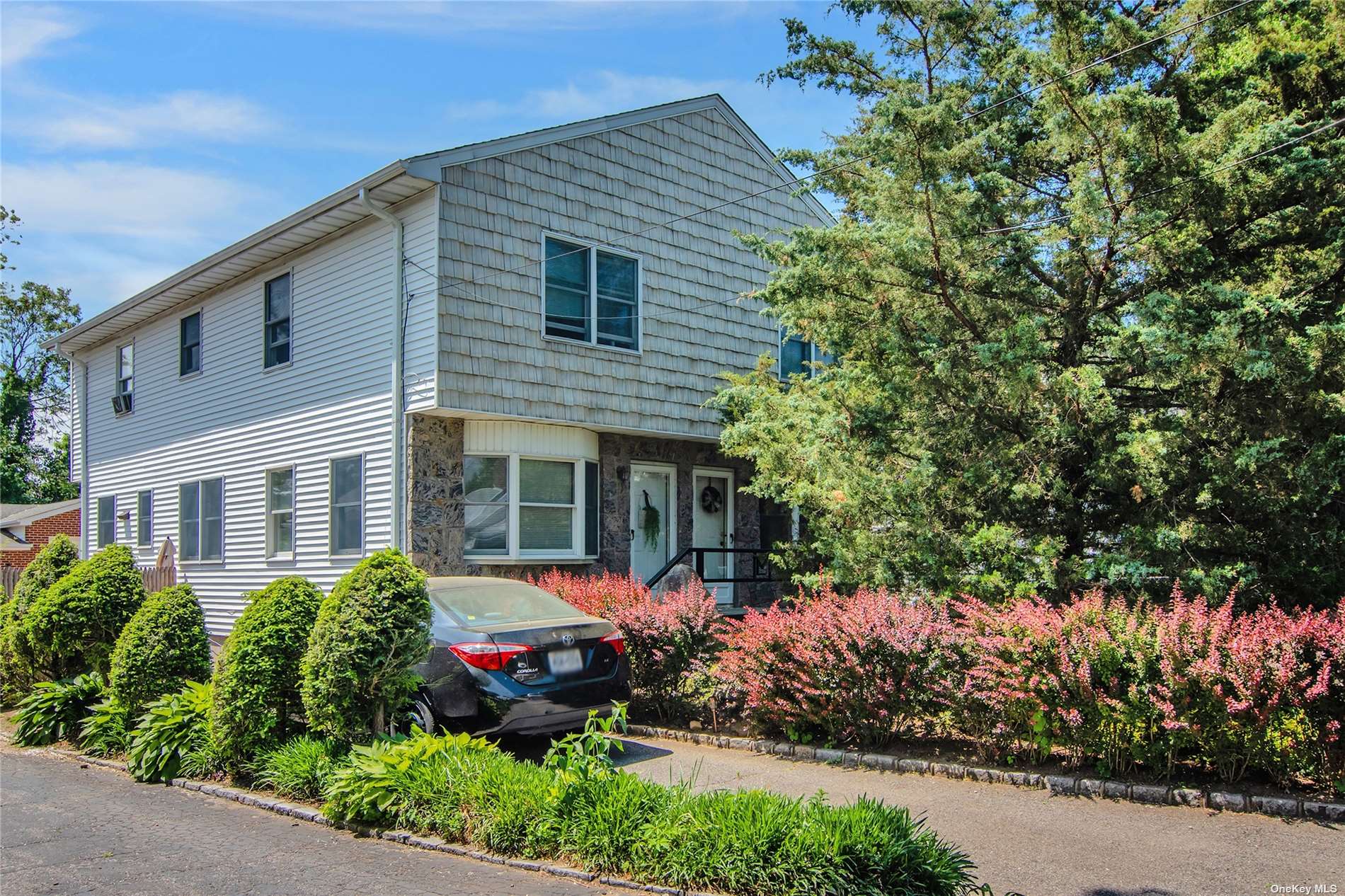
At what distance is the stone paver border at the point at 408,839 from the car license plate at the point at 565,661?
197cm

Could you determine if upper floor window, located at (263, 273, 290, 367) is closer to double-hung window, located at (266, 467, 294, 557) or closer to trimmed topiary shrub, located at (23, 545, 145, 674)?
double-hung window, located at (266, 467, 294, 557)

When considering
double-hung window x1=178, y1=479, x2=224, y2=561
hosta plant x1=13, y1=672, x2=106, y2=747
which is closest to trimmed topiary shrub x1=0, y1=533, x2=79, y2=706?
hosta plant x1=13, y1=672, x2=106, y2=747

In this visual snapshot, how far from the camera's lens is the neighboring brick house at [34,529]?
104 feet

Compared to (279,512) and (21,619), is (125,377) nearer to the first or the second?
(279,512)

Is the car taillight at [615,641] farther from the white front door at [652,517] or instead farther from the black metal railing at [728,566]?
the white front door at [652,517]

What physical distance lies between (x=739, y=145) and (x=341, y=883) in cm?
1514

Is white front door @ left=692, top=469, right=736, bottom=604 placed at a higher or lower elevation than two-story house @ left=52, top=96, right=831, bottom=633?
lower

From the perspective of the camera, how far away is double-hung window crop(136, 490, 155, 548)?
19.7 metres

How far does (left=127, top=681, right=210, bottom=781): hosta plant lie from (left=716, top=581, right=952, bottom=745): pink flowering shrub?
435 cm

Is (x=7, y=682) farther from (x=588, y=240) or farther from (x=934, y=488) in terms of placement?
(x=934, y=488)

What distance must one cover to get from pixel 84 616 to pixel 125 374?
1277 centimetres

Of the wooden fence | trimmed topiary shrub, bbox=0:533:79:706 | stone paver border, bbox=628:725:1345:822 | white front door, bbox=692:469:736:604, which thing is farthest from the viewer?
white front door, bbox=692:469:736:604

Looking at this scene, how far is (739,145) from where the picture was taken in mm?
17938

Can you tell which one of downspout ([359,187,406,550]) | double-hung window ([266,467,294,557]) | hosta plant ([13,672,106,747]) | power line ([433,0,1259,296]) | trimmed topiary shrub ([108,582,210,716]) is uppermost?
power line ([433,0,1259,296])
